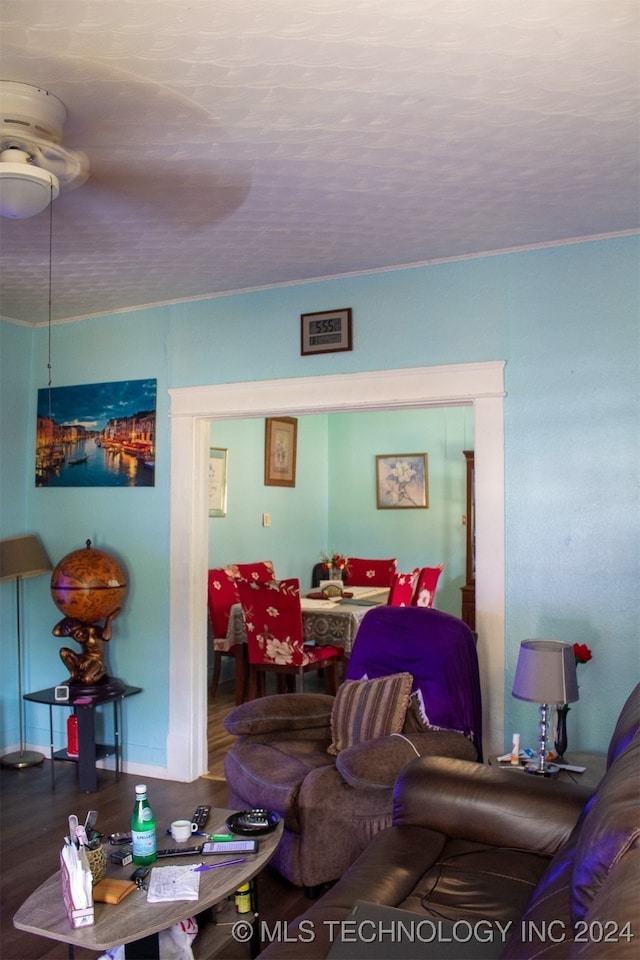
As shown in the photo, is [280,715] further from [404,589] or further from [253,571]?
[253,571]

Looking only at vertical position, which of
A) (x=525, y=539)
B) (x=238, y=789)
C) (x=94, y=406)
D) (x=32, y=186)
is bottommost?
(x=238, y=789)

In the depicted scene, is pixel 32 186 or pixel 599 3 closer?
pixel 599 3

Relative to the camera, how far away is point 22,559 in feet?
15.0

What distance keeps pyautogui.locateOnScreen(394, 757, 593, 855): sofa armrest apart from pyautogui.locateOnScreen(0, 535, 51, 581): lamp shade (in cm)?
286

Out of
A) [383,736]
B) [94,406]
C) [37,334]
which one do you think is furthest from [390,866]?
[37,334]

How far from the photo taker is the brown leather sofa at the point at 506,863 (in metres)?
1.34

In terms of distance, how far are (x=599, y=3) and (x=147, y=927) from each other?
2.51 metres

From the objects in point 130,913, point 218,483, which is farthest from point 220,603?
point 130,913

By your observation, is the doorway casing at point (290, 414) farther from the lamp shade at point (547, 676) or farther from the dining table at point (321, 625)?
the dining table at point (321, 625)

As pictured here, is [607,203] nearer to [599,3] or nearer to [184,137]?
[599,3]

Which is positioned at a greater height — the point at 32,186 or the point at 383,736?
the point at 32,186

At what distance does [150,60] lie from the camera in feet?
6.70

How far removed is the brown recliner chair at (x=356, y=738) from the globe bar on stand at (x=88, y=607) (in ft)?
4.29

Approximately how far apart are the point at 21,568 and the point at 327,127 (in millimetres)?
3200
